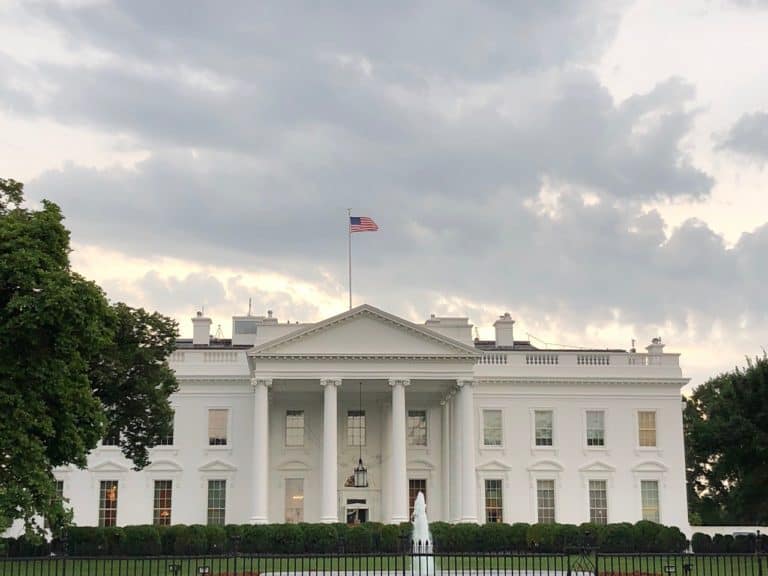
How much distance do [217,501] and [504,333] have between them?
704 inches

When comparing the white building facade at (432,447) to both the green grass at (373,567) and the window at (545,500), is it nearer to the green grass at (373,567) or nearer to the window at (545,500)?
the window at (545,500)

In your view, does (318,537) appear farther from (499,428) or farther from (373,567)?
(373,567)

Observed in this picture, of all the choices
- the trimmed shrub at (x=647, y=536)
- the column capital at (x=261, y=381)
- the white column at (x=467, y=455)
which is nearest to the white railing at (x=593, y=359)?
the white column at (x=467, y=455)

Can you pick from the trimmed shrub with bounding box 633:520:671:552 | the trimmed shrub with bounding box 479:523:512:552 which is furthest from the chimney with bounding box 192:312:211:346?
the trimmed shrub with bounding box 633:520:671:552

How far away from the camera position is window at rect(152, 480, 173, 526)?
170ft

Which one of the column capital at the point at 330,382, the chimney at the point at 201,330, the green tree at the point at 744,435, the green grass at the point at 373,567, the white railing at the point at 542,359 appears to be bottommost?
the green grass at the point at 373,567

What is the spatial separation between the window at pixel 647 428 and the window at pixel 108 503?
25166 millimetres

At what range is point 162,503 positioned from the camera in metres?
52.0

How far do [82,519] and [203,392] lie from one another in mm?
7963

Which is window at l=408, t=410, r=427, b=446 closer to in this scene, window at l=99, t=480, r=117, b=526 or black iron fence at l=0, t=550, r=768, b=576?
window at l=99, t=480, r=117, b=526

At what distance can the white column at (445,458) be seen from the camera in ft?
170

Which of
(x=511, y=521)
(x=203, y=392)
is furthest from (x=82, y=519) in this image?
(x=511, y=521)

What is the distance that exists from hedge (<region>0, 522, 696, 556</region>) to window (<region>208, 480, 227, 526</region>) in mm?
7352

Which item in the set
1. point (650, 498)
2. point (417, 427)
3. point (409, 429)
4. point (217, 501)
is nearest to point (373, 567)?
point (217, 501)
